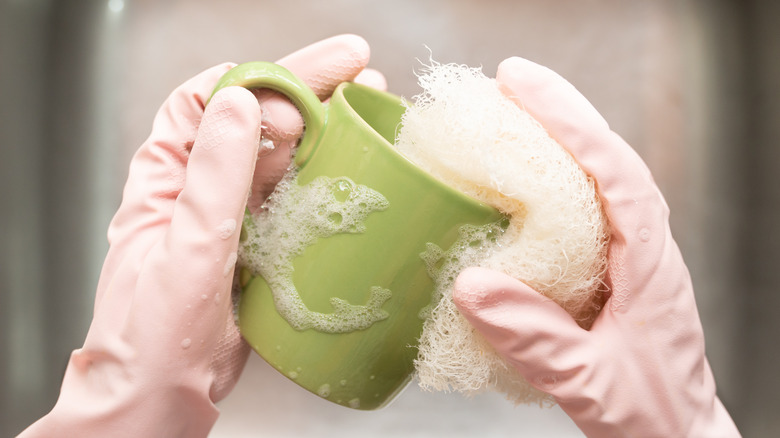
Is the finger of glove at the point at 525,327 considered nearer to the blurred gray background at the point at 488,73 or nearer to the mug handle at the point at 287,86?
the mug handle at the point at 287,86

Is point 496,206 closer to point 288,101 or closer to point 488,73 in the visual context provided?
point 288,101

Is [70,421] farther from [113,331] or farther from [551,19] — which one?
[551,19]

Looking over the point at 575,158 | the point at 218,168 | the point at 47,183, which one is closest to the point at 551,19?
the point at 575,158

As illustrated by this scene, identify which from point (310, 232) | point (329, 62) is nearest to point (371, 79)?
point (329, 62)

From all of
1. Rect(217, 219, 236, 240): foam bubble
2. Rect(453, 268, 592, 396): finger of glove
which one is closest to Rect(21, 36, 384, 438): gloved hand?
Rect(217, 219, 236, 240): foam bubble

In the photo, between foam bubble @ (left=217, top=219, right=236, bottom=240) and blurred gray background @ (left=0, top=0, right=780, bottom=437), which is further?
blurred gray background @ (left=0, top=0, right=780, bottom=437)

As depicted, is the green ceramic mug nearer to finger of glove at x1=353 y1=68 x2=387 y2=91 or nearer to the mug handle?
the mug handle

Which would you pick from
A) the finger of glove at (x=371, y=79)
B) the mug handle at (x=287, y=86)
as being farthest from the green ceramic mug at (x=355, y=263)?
the finger of glove at (x=371, y=79)
